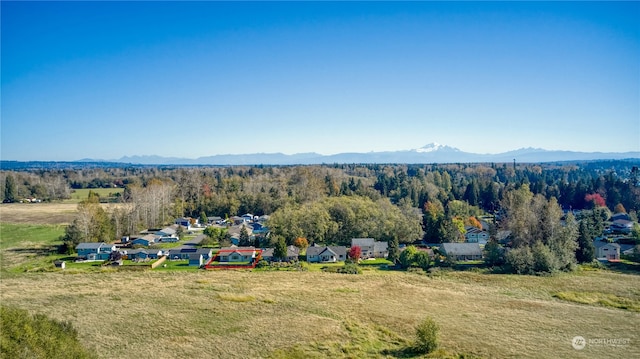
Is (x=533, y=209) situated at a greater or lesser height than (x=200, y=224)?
greater

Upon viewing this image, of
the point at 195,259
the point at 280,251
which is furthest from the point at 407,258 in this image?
the point at 195,259

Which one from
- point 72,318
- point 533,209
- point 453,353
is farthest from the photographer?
point 533,209


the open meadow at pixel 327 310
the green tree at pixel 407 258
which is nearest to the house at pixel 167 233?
the open meadow at pixel 327 310

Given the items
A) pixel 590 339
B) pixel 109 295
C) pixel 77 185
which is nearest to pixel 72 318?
pixel 109 295

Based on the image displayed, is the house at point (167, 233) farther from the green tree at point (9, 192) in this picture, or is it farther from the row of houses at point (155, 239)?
the green tree at point (9, 192)

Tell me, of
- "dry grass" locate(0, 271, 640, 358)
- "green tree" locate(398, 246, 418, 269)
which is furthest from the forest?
"dry grass" locate(0, 271, 640, 358)

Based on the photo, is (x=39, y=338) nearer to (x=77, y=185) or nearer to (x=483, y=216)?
(x=483, y=216)
